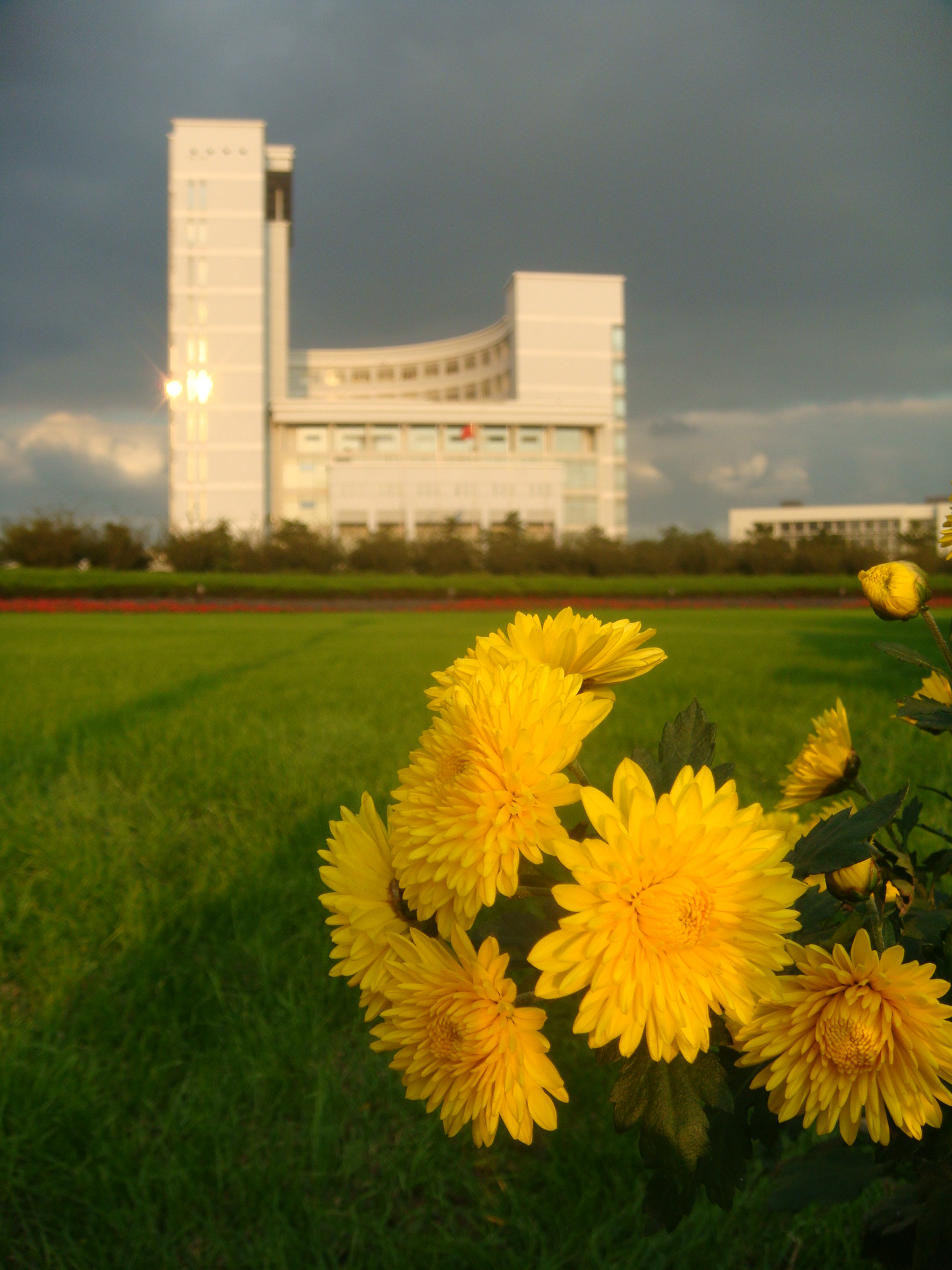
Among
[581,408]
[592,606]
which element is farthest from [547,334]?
[592,606]

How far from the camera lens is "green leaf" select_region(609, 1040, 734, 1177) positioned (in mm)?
467

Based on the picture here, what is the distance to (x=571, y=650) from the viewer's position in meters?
0.50

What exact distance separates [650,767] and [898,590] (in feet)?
Result: 0.78

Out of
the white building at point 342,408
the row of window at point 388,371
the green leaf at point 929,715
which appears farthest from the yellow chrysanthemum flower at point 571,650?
the row of window at point 388,371

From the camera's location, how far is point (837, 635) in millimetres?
10805

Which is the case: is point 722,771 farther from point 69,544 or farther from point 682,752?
point 69,544

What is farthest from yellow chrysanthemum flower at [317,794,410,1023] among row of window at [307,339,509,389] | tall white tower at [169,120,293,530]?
row of window at [307,339,509,389]

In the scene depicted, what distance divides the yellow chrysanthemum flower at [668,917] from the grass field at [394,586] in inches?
929

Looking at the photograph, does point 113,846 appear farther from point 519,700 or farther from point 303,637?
point 303,637

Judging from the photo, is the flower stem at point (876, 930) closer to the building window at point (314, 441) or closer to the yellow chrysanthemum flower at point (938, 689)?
the yellow chrysanthemum flower at point (938, 689)

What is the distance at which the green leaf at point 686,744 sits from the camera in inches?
20.2

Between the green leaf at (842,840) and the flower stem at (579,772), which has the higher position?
the flower stem at (579,772)

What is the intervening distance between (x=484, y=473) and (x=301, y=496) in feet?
35.0

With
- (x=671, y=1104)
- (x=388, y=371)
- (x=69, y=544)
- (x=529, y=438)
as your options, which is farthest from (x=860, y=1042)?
(x=388, y=371)
